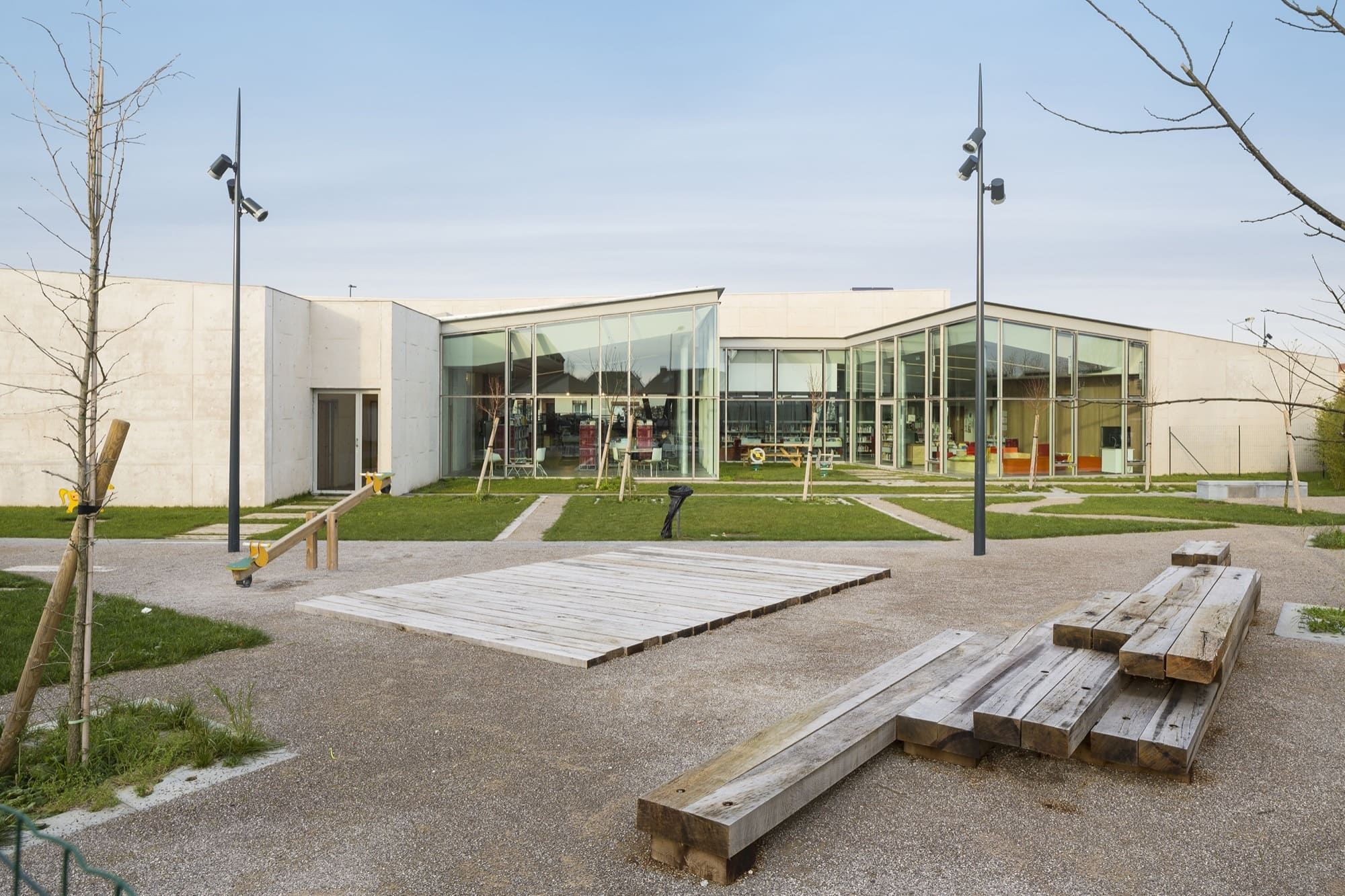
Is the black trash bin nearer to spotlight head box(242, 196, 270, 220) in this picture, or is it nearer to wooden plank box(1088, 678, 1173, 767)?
spotlight head box(242, 196, 270, 220)

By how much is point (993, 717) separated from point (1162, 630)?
1481mm

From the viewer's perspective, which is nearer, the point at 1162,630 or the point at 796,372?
the point at 1162,630

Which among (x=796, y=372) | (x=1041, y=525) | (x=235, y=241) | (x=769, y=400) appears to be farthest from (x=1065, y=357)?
(x=235, y=241)

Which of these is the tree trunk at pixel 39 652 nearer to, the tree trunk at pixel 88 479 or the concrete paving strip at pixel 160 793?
the tree trunk at pixel 88 479

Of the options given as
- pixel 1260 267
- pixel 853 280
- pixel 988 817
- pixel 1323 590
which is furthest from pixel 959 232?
pixel 853 280

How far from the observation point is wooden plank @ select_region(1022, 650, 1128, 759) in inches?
148

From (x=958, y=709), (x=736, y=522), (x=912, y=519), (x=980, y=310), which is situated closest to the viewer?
(x=958, y=709)

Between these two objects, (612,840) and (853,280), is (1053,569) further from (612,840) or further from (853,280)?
(853,280)

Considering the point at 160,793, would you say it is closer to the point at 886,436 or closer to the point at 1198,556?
the point at 1198,556

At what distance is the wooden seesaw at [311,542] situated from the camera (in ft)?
29.5

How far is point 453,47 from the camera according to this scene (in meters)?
13.4

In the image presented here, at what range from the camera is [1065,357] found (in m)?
27.9

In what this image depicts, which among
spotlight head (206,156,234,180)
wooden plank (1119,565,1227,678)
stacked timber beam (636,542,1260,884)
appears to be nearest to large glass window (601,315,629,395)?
spotlight head (206,156,234,180)

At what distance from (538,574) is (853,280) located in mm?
38729
